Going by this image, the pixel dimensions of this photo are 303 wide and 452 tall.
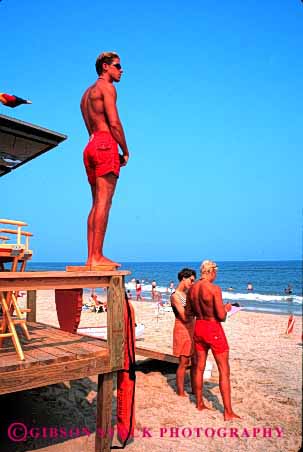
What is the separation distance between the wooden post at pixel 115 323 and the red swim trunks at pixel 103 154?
1192mm

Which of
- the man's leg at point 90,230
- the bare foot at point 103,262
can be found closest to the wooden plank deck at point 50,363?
the bare foot at point 103,262

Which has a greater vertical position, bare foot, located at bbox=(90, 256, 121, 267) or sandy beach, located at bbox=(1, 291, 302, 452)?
bare foot, located at bbox=(90, 256, 121, 267)

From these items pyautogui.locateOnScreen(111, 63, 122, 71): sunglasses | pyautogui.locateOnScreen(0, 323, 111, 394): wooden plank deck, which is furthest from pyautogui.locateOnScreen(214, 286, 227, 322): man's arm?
pyautogui.locateOnScreen(111, 63, 122, 71): sunglasses

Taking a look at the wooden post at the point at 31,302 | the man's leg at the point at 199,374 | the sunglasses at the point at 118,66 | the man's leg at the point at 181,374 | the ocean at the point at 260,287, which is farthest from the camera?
the wooden post at the point at 31,302

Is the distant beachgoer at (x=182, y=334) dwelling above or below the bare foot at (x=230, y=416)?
above

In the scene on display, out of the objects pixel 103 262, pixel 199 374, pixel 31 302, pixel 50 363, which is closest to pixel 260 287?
pixel 199 374

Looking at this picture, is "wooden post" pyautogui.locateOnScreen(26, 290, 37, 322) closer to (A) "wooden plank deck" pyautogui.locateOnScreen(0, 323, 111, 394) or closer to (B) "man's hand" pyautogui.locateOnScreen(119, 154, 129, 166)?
(A) "wooden plank deck" pyautogui.locateOnScreen(0, 323, 111, 394)

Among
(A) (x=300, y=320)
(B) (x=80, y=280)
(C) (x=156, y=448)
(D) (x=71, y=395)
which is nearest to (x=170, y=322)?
(D) (x=71, y=395)

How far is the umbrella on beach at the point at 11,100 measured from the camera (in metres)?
3.19

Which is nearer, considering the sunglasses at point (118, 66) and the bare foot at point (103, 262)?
the bare foot at point (103, 262)

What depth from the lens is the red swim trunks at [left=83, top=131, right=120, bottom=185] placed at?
4148 mm

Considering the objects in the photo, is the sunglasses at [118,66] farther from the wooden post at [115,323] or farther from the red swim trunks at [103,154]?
the wooden post at [115,323]

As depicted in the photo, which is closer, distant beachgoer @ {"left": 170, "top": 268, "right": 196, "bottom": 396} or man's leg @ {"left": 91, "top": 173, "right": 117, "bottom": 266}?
man's leg @ {"left": 91, "top": 173, "right": 117, "bottom": 266}

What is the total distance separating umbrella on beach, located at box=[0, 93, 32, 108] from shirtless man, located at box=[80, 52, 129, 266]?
3.37 ft
